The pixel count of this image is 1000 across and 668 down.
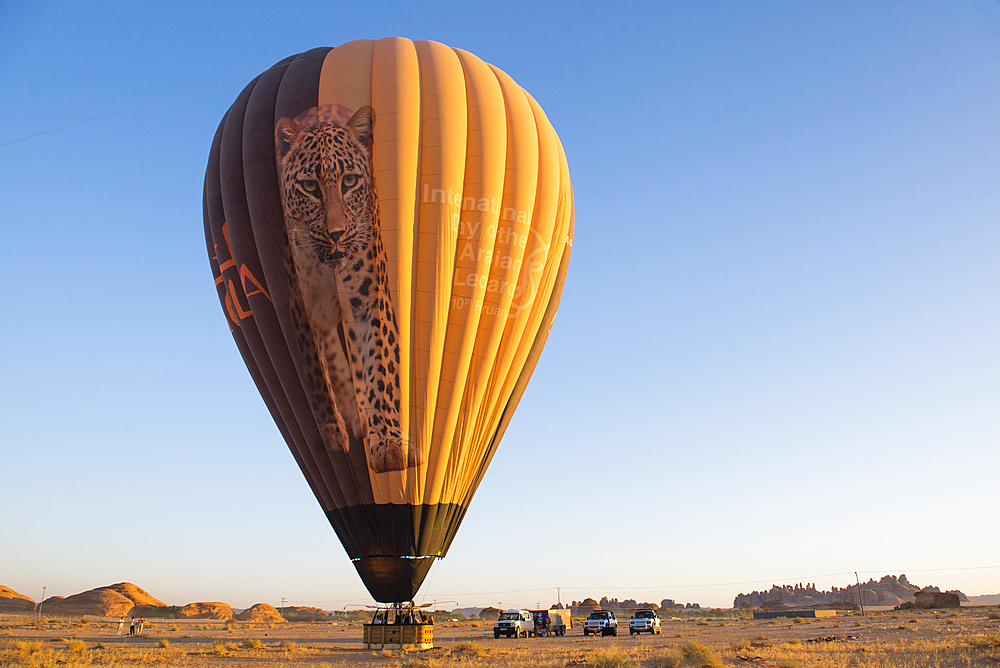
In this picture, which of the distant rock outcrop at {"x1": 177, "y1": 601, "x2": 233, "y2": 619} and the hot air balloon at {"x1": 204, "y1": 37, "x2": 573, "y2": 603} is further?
the distant rock outcrop at {"x1": 177, "y1": 601, "x2": 233, "y2": 619}

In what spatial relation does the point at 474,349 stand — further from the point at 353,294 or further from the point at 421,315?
the point at 353,294

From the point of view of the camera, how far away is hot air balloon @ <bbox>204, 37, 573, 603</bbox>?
1808 cm

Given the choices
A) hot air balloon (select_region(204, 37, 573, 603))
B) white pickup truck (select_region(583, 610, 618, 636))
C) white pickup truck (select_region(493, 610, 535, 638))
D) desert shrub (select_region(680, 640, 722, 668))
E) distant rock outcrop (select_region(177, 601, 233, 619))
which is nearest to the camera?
desert shrub (select_region(680, 640, 722, 668))

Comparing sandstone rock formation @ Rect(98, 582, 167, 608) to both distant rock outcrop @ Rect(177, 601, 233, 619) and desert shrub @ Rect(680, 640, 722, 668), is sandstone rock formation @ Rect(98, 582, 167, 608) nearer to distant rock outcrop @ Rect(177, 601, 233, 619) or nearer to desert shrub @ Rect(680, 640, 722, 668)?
distant rock outcrop @ Rect(177, 601, 233, 619)

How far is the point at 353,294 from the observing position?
715 inches

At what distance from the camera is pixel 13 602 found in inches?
3679

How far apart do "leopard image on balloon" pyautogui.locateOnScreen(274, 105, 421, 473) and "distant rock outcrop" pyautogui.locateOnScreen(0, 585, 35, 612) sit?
326ft

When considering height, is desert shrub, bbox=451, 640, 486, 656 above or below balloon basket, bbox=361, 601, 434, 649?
below

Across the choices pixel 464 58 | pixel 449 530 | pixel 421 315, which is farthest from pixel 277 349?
pixel 464 58

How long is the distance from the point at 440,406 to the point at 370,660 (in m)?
7.12

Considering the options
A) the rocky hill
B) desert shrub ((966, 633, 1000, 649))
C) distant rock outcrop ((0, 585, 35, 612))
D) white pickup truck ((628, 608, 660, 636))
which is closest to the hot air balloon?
desert shrub ((966, 633, 1000, 649))

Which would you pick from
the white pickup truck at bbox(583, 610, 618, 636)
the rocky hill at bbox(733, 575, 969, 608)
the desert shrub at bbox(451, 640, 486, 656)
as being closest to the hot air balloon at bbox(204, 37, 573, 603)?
the desert shrub at bbox(451, 640, 486, 656)

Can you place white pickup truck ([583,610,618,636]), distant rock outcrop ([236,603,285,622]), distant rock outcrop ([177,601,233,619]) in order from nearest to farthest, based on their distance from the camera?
white pickup truck ([583,610,618,636])
distant rock outcrop ([236,603,285,622])
distant rock outcrop ([177,601,233,619])

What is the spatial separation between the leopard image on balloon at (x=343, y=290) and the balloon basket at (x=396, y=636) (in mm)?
4596
